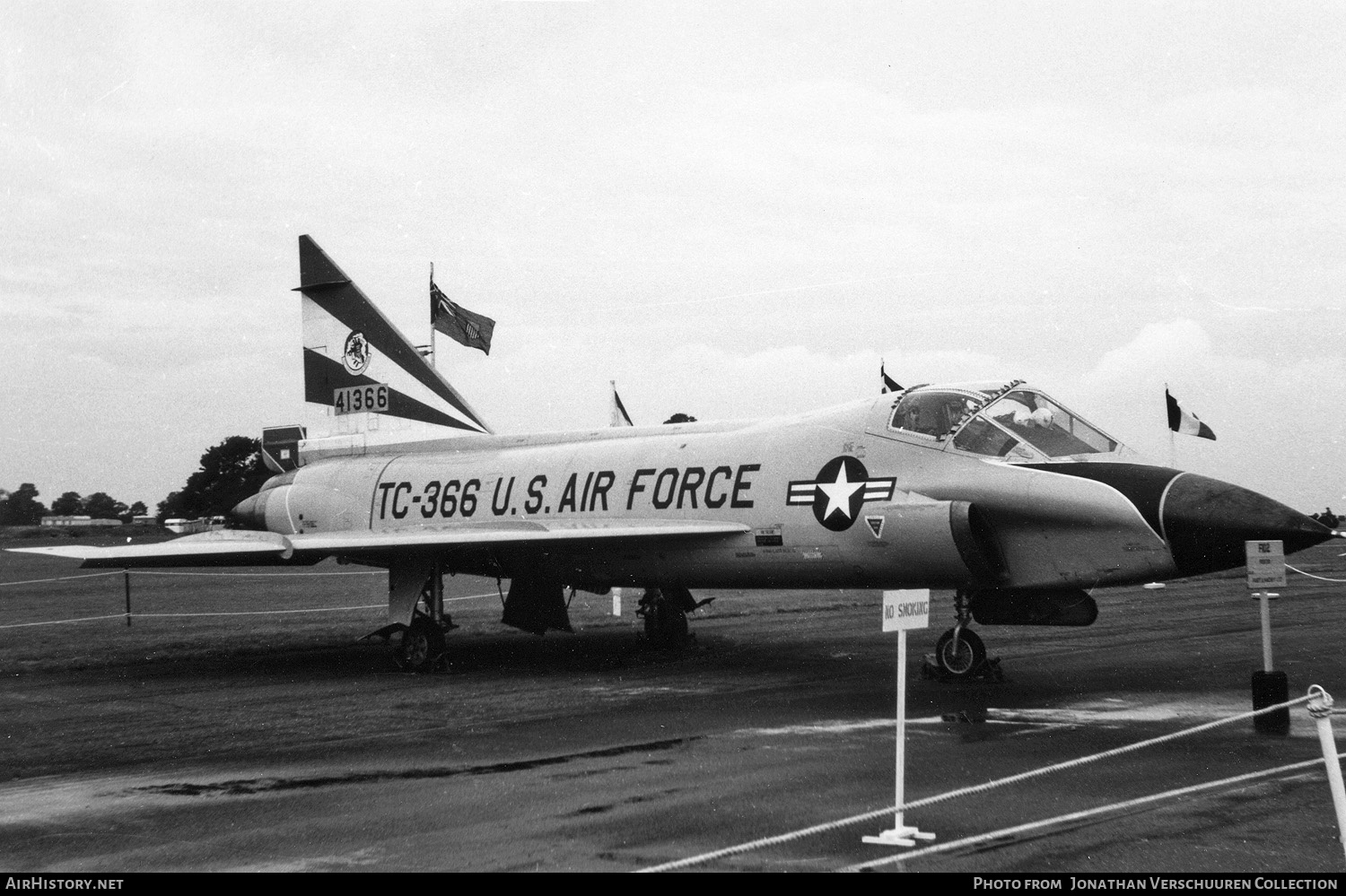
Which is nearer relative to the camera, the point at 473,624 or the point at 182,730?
the point at 182,730

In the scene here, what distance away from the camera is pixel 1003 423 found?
12.6 metres

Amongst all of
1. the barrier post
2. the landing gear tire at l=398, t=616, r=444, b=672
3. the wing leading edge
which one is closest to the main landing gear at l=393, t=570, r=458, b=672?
the landing gear tire at l=398, t=616, r=444, b=672

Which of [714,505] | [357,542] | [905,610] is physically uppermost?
[714,505]

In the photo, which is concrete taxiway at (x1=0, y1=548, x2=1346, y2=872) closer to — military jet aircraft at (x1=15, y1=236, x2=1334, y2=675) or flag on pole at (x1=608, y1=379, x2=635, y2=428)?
military jet aircraft at (x1=15, y1=236, x2=1334, y2=675)

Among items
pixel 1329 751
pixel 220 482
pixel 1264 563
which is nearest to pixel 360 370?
pixel 1264 563

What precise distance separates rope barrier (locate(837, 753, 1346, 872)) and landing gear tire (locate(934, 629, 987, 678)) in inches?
179

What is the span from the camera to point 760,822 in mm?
6660

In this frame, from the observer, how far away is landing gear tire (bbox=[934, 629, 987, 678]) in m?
12.5

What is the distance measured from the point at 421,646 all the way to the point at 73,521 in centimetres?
10914

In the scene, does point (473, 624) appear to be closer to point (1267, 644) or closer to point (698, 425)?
point (698, 425)

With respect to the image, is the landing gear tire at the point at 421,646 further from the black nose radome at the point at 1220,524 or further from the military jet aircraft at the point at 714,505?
the black nose radome at the point at 1220,524

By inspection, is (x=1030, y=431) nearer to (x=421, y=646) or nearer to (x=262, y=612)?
(x=421, y=646)
